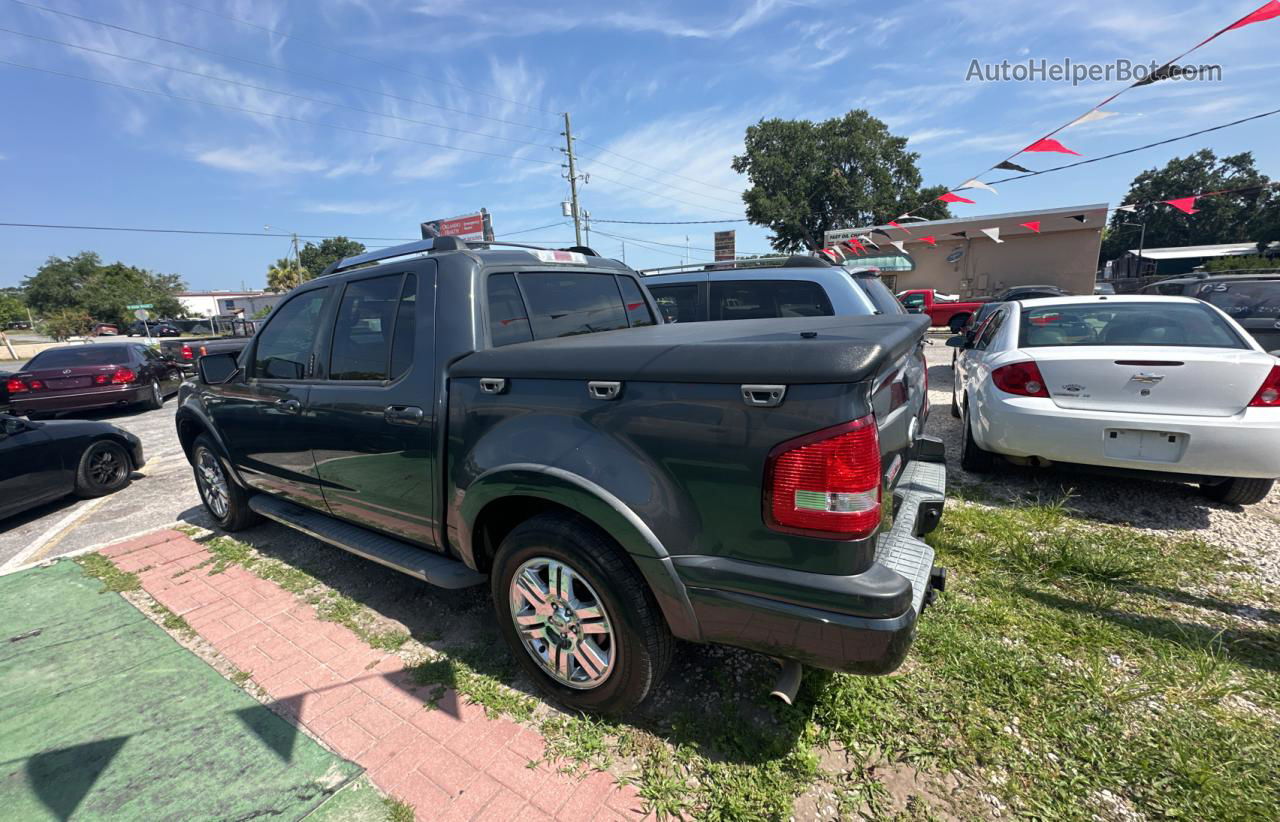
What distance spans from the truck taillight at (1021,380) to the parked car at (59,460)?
8.06 m

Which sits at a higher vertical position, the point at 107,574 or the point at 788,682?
the point at 788,682

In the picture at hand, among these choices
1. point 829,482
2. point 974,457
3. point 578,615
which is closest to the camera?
point 829,482

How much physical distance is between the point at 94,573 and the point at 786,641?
Result: 479 cm

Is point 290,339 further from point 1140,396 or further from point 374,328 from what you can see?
point 1140,396

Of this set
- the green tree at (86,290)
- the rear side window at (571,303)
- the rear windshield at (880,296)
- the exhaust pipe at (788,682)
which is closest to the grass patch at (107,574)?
the rear side window at (571,303)

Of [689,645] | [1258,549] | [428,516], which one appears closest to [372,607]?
[428,516]

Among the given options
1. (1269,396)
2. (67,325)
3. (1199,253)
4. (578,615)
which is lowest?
(578,615)

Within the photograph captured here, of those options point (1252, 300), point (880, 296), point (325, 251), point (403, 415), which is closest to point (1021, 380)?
point (880, 296)

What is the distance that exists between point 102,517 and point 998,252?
105 feet

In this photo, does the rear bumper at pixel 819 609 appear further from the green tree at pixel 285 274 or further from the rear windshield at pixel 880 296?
the green tree at pixel 285 274

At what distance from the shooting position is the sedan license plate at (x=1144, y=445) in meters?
3.47

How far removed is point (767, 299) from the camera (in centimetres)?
546

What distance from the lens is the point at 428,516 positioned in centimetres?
264

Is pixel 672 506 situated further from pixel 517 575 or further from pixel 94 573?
pixel 94 573
